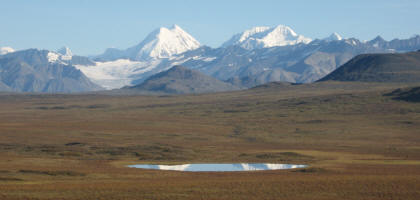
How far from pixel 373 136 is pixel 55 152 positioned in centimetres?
7782

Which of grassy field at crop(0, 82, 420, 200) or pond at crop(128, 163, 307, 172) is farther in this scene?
pond at crop(128, 163, 307, 172)

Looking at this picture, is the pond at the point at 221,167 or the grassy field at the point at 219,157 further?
the pond at the point at 221,167

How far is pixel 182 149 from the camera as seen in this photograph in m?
109

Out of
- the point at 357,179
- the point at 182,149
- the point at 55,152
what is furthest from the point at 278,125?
the point at 357,179

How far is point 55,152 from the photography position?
10162cm

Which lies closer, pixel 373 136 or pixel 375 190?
pixel 375 190

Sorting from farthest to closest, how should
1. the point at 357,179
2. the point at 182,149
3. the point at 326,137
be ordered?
1. the point at 326,137
2. the point at 182,149
3. the point at 357,179

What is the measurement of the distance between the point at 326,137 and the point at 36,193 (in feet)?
338

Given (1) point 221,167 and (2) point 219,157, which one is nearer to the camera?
(1) point 221,167

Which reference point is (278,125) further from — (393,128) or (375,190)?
(375,190)

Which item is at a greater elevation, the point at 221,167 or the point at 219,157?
A: the point at 221,167

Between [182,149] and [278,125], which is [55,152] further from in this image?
[278,125]

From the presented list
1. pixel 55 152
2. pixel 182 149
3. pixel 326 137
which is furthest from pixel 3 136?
pixel 326 137

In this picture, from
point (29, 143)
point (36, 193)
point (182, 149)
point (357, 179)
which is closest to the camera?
point (36, 193)
